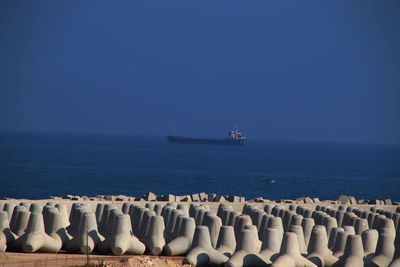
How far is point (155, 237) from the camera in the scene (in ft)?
66.3

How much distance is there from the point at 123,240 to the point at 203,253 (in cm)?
224

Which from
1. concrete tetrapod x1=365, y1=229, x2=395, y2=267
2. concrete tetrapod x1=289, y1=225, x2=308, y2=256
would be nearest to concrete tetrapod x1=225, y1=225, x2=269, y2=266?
concrete tetrapod x1=289, y1=225, x2=308, y2=256

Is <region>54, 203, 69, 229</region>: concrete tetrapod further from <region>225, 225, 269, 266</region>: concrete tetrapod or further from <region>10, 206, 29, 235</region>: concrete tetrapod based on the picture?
<region>225, 225, 269, 266</region>: concrete tetrapod

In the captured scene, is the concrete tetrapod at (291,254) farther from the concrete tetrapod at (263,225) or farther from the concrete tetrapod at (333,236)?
the concrete tetrapod at (263,225)

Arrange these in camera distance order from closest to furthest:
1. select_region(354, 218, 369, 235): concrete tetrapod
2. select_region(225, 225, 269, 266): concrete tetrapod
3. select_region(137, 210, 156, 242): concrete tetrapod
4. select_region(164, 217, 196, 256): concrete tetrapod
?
select_region(225, 225, 269, 266): concrete tetrapod → select_region(164, 217, 196, 256): concrete tetrapod → select_region(137, 210, 156, 242): concrete tetrapod → select_region(354, 218, 369, 235): concrete tetrapod

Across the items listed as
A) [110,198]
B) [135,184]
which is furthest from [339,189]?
[110,198]

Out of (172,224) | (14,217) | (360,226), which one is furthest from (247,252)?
(14,217)

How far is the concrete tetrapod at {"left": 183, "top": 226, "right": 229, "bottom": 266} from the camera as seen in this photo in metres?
18.1

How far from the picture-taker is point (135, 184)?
78688 mm

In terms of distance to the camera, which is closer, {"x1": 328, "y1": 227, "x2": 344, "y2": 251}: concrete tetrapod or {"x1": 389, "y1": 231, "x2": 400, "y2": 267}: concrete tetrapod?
{"x1": 389, "y1": 231, "x2": 400, "y2": 267}: concrete tetrapod

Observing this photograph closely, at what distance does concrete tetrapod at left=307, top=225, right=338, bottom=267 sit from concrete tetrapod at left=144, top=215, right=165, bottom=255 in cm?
370

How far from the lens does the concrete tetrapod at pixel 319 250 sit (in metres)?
18.4

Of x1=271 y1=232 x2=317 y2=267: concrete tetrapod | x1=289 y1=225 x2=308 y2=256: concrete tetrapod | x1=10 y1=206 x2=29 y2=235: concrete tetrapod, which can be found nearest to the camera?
x1=271 y1=232 x2=317 y2=267: concrete tetrapod

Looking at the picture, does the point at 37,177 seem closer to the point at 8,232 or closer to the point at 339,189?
the point at 339,189
